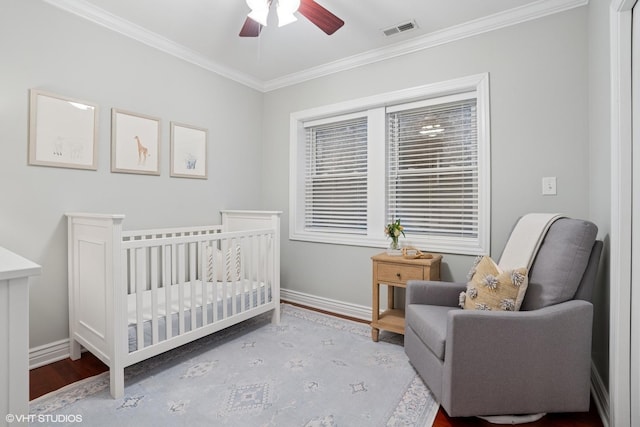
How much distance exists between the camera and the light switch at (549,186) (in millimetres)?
2123

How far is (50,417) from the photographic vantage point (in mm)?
1544

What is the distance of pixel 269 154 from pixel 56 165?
75.0 inches

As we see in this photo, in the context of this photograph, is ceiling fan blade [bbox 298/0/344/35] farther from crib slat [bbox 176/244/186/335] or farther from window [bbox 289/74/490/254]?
crib slat [bbox 176/244/186/335]

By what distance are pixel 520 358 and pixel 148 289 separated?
2.55 m

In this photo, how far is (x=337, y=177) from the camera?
3.24 m

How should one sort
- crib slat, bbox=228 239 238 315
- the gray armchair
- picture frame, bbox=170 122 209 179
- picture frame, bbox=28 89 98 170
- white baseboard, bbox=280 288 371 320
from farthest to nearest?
white baseboard, bbox=280 288 371 320 < picture frame, bbox=170 122 209 179 < crib slat, bbox=228 239 238 315 < picture frame, bbox=28 89 98 170 < the gray armchair

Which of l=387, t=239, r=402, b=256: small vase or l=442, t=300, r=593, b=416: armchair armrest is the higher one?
l=387, t=239, r=402, b=256: small vase

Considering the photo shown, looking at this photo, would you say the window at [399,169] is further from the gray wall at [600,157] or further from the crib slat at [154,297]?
the crib slat at [154,297]

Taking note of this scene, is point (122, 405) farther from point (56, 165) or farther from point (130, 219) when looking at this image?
point (56, 165)

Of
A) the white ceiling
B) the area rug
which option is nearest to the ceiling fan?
the white ceiling

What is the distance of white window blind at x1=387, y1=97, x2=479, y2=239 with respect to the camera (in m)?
2.53

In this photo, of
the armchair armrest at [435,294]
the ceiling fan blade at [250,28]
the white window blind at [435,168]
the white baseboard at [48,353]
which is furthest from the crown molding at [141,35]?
the armchair armrest at [435,294]

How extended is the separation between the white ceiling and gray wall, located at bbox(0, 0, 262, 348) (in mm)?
130

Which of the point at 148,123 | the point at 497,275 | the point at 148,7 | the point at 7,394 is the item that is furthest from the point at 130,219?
the point at 497,275
